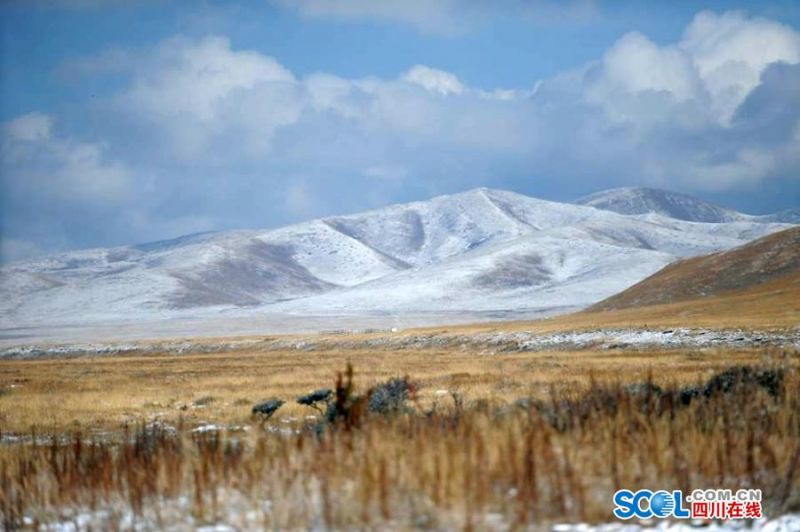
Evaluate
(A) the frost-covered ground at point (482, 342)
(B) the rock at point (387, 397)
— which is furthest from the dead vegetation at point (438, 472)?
(A) the frost-covered ground at point (482, 342)

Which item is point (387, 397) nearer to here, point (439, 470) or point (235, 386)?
point (439, 470)

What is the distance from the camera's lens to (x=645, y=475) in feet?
27.5

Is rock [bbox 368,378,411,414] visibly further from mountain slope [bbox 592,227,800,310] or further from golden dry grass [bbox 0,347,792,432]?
mountain slope [bbox 592,227,800,310]

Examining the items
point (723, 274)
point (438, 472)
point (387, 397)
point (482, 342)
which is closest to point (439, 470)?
point (438, 472)

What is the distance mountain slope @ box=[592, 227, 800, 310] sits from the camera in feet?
317

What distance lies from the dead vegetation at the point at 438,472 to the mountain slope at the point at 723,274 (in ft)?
295

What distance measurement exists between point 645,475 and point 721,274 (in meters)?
100

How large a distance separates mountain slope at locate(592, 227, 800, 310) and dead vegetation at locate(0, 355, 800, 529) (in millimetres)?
89944

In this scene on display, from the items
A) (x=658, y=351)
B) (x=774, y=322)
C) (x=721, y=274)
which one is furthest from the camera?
(x=721, y=274)

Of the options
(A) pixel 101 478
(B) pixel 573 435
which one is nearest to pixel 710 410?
(B) pixel 573 435

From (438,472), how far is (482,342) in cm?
5798

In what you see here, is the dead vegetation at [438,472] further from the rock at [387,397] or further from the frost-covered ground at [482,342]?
the frost-covered ground at [482,342]

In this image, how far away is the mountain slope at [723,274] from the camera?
317ft

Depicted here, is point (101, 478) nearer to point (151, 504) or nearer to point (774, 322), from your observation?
point (151, 504)
